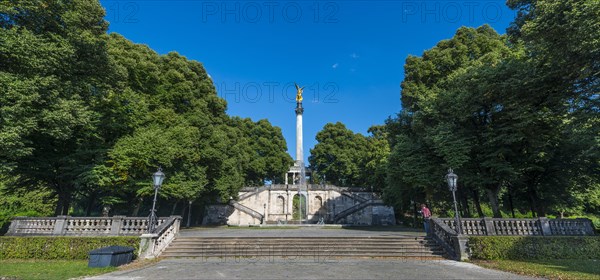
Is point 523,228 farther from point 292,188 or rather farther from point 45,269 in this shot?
point 292,188

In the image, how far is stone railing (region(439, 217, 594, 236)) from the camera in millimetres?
13359

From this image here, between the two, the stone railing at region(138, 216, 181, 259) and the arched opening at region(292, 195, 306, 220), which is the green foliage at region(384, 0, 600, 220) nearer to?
the stone railing at region(138, 216, 181, 259)

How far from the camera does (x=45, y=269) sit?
10.1 meters

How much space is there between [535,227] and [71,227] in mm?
21844

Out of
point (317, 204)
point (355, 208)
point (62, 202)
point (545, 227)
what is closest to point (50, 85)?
point (62, 202)

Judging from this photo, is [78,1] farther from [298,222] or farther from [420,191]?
[298,222]

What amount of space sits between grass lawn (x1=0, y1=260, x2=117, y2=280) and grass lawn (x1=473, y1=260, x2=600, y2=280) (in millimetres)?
13934

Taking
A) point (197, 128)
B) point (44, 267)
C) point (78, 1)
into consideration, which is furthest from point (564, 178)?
point (78, 1)

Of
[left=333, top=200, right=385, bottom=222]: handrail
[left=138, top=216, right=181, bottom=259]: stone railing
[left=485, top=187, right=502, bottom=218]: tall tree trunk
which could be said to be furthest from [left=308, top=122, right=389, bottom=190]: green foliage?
[left=138, top=216, right=181, bottom=259]: stone railing

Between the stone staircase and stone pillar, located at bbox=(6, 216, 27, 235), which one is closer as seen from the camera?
the stone staircase

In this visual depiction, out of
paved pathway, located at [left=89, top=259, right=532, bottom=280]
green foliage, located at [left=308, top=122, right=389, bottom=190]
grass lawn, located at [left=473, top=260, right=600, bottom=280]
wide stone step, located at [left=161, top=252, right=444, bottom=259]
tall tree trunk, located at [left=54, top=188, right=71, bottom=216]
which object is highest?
green foliage, located at [left=308, top=122, right=389, bottom=190]

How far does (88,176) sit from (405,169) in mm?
19625

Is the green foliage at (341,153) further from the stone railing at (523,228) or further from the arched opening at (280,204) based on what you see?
the stone railing at (523,228)

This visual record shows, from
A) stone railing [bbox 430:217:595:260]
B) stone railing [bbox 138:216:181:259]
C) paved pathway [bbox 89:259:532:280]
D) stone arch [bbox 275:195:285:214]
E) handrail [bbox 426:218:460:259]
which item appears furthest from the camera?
stone arch [bbox 275:195:285:214]
